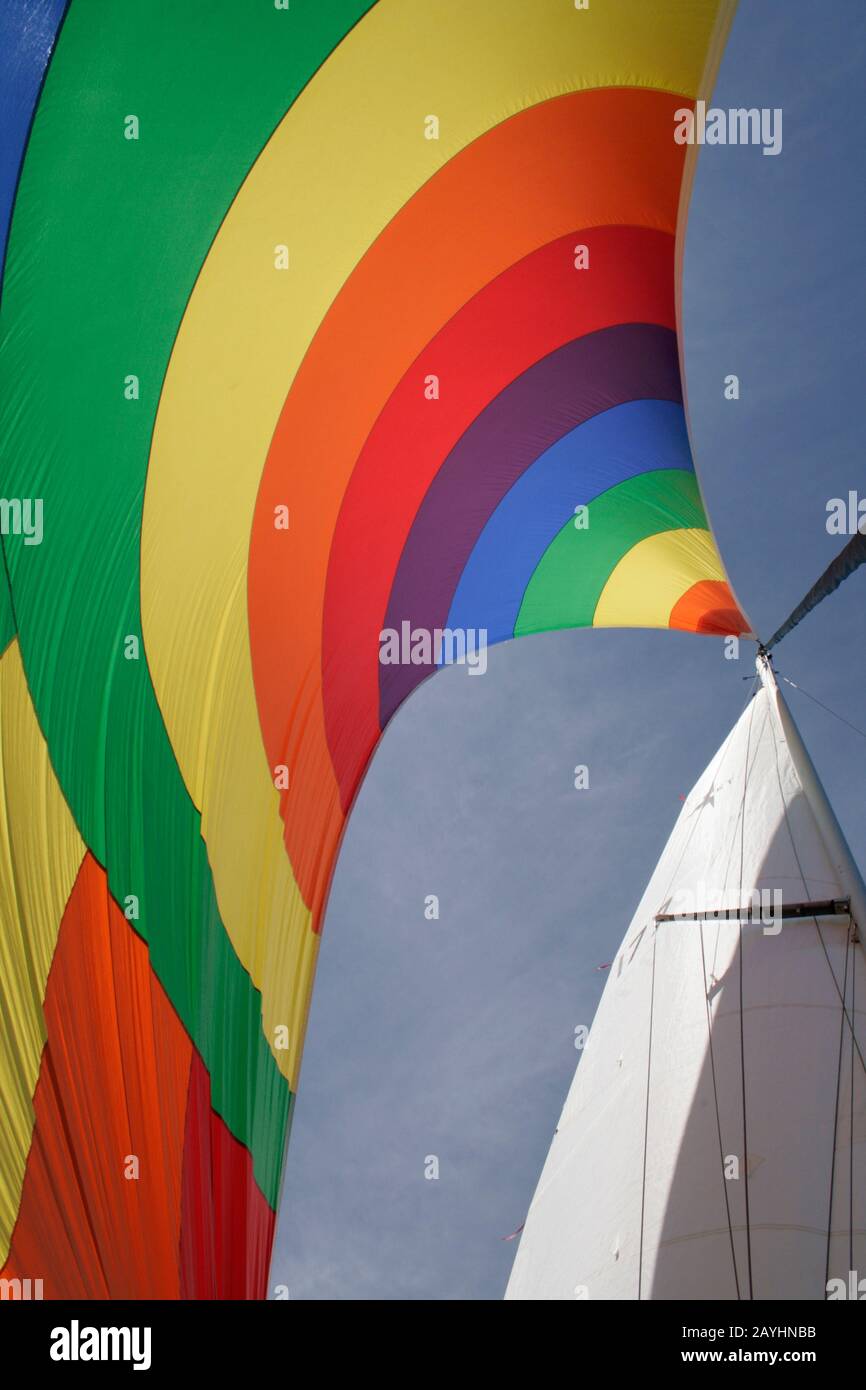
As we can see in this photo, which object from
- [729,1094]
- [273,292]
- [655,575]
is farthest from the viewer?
[655,575]

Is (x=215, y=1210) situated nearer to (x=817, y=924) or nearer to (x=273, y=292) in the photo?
(x=273, y=292)

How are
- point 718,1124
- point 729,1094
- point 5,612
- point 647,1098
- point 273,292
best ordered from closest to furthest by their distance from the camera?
point 5,612 < point 273,292 < point 718,1124 < point 729,1094 < point 647,1098

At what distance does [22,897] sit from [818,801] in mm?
7048

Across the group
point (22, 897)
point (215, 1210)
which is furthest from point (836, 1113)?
point (22, 897)

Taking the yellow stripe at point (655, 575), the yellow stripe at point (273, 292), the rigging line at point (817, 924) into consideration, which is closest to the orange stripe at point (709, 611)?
the yellow stripe at point (655, 575)

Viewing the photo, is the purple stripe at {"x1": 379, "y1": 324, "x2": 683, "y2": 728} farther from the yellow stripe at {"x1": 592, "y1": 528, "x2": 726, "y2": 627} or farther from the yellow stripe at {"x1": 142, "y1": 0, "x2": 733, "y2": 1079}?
the yellow stripe at {"x1": 592, "y1": 528, "x2": 726, "y2": 627}

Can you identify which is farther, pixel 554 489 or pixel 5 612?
pixel 554 489

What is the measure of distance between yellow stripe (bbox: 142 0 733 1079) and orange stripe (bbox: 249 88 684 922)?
0.35 ft

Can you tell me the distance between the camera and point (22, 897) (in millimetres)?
3393

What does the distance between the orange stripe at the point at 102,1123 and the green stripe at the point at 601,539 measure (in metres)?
4.57

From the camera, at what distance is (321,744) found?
18.5 ft

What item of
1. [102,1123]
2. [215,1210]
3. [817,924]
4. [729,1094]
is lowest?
[215,1210]

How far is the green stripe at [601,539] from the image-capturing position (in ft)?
24.7
